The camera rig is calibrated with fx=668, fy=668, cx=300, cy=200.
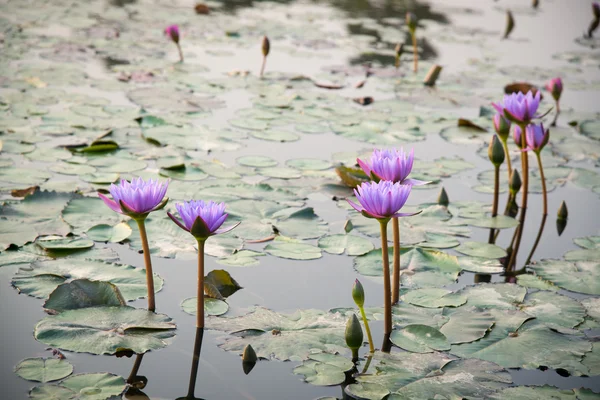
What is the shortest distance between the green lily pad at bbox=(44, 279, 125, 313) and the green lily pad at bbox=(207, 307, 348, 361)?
13.7 inches

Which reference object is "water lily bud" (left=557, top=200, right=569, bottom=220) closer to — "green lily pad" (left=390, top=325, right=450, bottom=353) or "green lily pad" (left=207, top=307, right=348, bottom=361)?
"green lily pad" (left=390, top=325, right=450, bottom=353)

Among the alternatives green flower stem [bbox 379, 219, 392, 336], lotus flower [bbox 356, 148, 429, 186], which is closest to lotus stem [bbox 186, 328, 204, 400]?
green flower stem [bbox 379, 219, 392, 336]

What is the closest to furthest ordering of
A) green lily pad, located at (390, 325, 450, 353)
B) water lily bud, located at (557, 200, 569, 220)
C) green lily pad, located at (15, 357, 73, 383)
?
1. green lily pad, located at (15, 357, 73, 383)
2. green lily pad, located at (390, 325, 450, 353)
3. water lily bud, located at (557, 200, 569, 220)

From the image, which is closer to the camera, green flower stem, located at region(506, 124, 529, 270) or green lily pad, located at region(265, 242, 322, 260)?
green lily pad, located at region(265, 242, 322, 260)

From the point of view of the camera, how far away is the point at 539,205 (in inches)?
141

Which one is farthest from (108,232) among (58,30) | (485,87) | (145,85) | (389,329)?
(58,30)

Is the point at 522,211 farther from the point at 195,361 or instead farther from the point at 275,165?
the point at 195,361

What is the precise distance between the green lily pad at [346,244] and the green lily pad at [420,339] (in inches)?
25.9

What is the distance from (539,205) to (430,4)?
7393mm

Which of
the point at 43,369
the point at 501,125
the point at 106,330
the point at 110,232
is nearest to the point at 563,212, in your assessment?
the point at 501,125

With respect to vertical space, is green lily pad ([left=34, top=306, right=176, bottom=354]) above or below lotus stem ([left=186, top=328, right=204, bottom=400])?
above

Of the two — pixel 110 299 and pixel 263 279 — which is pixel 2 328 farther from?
pixel 263 279

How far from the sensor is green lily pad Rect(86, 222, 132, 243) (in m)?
2.82

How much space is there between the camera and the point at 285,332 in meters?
2.19
